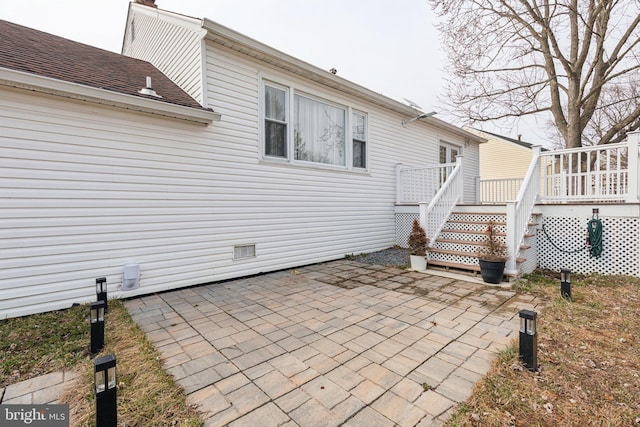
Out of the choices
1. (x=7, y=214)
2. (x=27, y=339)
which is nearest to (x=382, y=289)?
(x=27, y=339)

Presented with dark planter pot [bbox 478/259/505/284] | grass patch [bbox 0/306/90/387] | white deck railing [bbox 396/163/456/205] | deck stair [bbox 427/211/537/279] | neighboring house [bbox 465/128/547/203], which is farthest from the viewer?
neighboring house [bbox 465/128/547/203]

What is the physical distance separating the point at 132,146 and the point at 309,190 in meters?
3.17

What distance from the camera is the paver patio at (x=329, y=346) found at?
186cm

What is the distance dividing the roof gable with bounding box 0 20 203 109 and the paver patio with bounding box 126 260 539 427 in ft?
9.67

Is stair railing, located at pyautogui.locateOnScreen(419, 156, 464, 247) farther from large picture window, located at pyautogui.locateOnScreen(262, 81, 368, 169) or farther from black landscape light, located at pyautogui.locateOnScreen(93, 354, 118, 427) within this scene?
A: black landscape light, located at pyautogui.locateOnScreen(93, 354, 118, 427)

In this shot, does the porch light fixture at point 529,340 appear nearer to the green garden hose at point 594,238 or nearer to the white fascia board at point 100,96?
the green garden hose at point 594,238

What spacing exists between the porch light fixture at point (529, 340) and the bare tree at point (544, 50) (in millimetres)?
9714

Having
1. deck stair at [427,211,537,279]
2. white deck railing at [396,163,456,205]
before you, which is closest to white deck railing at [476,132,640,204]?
deck stair at [427,211,537,279]

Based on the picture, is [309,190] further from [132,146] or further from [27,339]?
[27,339]

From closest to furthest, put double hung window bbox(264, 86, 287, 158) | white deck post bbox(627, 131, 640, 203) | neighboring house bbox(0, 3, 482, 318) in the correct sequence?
neighboring house bbox(0, 3, 482, 318) < white deck post bbox(627, 131, 640, 203) < double hung window bbox(264, 86, 287, 158)

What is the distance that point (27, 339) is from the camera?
286cm

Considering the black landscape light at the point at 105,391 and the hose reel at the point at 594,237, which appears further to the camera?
the hose reel at the point at 594,237

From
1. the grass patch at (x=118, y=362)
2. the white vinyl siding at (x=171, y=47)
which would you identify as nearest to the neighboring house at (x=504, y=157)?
the white vinyl siding at (x=171, y=47)

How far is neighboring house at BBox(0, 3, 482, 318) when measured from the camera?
3.46 metres
